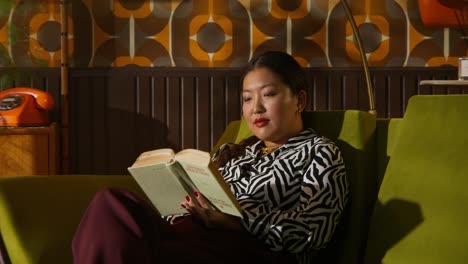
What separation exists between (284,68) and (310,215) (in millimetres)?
454

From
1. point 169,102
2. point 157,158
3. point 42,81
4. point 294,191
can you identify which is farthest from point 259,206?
point 42,81

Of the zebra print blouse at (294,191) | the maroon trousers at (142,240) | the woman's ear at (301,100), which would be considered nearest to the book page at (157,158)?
the maroon trousers at (142,240)

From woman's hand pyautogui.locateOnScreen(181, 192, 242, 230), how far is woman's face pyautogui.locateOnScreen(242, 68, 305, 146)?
13.2 inches

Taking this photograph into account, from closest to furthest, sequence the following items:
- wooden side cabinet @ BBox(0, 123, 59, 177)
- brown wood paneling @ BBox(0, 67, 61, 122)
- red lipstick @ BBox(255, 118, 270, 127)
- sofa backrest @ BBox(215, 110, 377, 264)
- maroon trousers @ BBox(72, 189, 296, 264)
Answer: maroon trousers @ BBox(72, 189, 296, 264), sofa backrest @ BBox(215, 110, 377, 264), red lipstick @ BBox(255, 118, 270, 127), wooden side cabinet @ BBox(0, 123, 59, 177), brown wood paneling @ BBox(0, 67, 61, 122)

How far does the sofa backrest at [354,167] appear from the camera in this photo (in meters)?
1.72

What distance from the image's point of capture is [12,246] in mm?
1547

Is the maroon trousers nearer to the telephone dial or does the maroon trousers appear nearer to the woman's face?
the woman's face

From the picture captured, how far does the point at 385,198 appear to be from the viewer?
1653mm

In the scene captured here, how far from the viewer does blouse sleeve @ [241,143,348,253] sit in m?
Result: 1.55

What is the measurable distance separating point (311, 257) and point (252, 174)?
0.94 feet

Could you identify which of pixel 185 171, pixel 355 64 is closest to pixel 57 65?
pixel 355 64

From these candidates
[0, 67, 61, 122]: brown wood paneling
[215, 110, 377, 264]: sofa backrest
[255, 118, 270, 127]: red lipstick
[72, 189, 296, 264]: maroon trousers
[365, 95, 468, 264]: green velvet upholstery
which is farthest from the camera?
[0, 67, 61, 122]: brown wood paneling

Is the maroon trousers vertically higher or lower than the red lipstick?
lower

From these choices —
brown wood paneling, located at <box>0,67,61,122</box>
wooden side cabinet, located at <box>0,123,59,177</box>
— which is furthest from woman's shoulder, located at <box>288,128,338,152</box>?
brown wood paneling, located at <box>0,67,61,122</box>
